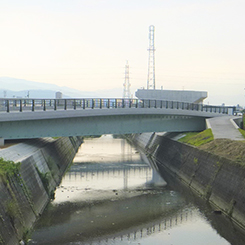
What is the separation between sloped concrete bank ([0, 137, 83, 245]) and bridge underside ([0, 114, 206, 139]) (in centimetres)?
168

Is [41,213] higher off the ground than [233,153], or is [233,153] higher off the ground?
[233,153]

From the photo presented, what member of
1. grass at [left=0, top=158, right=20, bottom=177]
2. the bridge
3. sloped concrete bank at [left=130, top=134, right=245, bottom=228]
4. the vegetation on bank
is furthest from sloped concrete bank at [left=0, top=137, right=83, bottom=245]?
the vegetation on bank

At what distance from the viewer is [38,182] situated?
1190 inches

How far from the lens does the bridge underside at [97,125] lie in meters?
38.4

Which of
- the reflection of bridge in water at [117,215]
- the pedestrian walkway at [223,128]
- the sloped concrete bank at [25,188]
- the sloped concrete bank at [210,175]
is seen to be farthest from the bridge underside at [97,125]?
the reflection of bridge in water at [117,215]

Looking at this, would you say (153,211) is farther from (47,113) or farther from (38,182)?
(47,113)

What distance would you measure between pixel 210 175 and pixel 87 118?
1615 centimetres

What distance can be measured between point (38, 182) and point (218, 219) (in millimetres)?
13248

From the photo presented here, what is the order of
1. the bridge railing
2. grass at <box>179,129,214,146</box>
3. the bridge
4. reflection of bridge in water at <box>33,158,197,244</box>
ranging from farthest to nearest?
1. grass at <box>179,129,214,146</box>
2. the bridge railing
3. the bridge
4. reflection of bridge in water at <box>33,158,197,244</box>

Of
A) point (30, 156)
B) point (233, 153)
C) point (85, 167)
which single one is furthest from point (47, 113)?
point (233, 153)

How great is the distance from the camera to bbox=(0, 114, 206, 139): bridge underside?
126ft

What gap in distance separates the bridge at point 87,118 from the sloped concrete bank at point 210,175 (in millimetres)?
3830

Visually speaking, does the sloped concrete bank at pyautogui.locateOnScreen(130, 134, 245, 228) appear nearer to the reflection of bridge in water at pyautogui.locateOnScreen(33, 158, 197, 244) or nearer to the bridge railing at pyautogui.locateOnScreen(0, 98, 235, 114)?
the reflection of bridge in water at pyautogui.locateOnScreen(33, 158, 197, 244)

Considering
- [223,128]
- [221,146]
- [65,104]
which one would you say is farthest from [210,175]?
[65,104]
